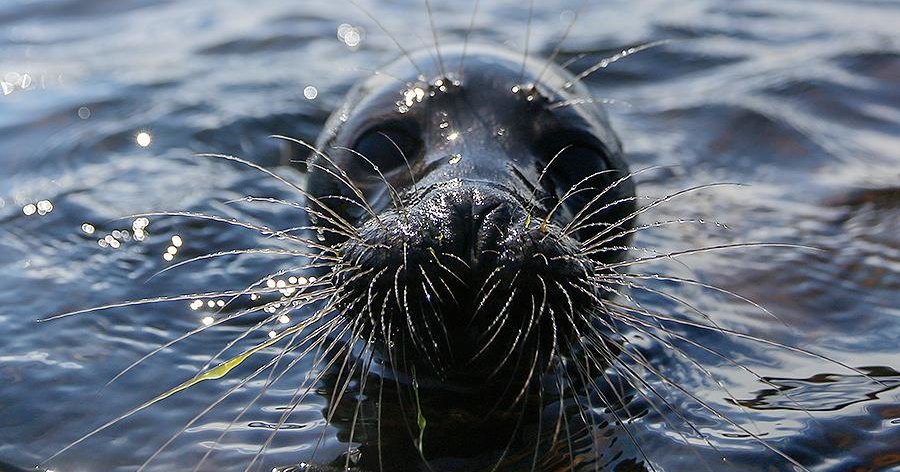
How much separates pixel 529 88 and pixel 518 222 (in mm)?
1087

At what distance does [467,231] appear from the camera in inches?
114

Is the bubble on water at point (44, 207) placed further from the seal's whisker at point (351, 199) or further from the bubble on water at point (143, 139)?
the seal's whisker at point (351, 199)

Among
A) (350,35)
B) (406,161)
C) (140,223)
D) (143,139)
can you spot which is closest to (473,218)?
(406,161)

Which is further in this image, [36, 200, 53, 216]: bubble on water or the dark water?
[36, 200, 53, 216]: bubble on water

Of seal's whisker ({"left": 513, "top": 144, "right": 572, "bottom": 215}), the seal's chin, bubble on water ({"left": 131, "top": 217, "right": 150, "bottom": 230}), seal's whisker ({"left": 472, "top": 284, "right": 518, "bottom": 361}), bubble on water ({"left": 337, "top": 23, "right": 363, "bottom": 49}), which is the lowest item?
seal's whisker ({"left": 472, "top": 284, "right": 518, "bottom": 361})

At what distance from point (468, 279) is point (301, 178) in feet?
9.01

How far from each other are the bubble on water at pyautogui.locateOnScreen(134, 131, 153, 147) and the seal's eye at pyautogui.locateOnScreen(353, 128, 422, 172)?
7.38 feet

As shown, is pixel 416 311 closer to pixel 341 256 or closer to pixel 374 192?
pixel 341 256

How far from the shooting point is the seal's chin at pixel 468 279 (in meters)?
2.83

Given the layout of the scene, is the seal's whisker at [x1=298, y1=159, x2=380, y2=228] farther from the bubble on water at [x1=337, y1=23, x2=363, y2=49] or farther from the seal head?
the bubble on water at [x1=337, y1=23, x2=363, y2=49]

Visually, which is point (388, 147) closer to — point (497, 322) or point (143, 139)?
point (497, 322)

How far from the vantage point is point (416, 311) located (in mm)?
2873

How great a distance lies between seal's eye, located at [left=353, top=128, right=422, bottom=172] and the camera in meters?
3.78

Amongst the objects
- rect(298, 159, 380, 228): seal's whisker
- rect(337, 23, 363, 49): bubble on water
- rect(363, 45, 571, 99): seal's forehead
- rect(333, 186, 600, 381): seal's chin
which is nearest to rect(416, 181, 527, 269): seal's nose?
rect(333, 186, 600, 381): seal's chin
